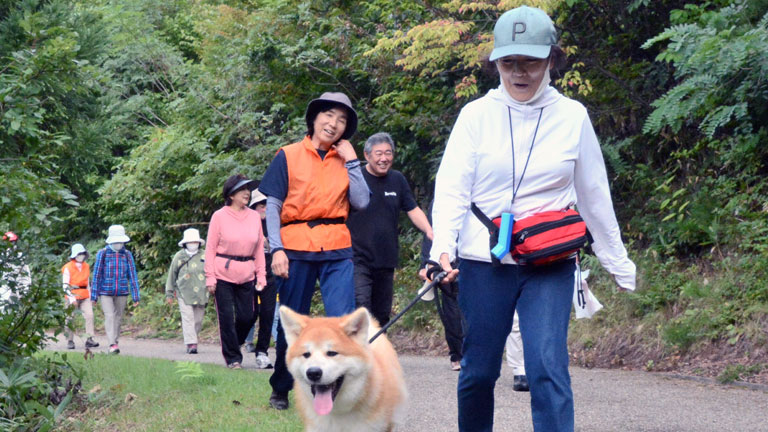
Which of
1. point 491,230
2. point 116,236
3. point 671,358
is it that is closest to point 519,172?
point 491,230

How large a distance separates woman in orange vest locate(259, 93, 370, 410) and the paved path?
1392 mm

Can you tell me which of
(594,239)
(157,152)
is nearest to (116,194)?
(157,152)

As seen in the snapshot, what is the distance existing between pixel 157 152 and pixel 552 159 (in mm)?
18185

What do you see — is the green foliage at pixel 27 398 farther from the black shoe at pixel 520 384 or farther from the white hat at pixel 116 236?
the white hat at pixel 116 236

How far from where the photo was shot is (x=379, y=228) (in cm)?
830

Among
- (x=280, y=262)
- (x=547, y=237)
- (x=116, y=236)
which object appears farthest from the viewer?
(x=116, y=236)

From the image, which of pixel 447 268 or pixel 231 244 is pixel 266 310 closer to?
pixel 231 244

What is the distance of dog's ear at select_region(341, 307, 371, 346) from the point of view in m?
4.86

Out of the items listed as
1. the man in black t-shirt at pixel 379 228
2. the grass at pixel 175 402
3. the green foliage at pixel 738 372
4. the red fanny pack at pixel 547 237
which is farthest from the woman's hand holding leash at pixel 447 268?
the green foliage at pixel 738 372

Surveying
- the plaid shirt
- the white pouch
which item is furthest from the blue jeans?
the plaid shirt

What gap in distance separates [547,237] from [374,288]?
14.8ft

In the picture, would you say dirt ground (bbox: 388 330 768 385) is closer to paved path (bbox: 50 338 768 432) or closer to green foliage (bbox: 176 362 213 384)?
paved path (bbox: 50 338 768 432)

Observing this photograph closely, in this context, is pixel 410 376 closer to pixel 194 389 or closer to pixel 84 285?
pixel 194 389

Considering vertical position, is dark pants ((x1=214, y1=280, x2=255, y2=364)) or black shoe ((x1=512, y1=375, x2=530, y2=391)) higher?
dark pants ((x1=214, y1=280, x2=255, y2=364))
